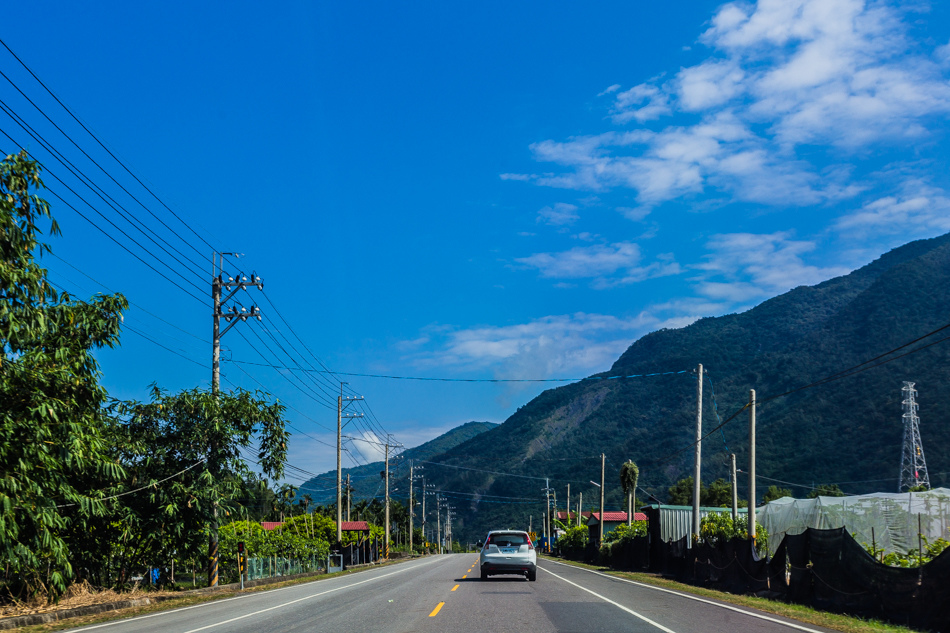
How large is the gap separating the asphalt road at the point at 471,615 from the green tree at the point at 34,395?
3037mm

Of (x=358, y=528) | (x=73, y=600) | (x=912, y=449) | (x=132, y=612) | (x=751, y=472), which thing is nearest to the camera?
(x=132, y=612)

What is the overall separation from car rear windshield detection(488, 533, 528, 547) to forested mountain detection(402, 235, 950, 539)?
37.6m

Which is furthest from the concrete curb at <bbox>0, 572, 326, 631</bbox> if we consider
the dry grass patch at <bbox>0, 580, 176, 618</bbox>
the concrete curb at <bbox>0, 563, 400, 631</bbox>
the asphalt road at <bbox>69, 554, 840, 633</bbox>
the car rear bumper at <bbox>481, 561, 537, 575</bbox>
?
the car rear bumper at <bbox>481, 561, 537, 575</bbox>

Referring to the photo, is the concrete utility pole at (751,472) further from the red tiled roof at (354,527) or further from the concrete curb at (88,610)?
the red tiled roof at (354,527)

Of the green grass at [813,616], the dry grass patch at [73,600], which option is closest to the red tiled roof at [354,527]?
the dry grass patch at [73,600]

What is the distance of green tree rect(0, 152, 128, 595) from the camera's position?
15031mm

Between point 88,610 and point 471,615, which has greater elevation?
point 471,615

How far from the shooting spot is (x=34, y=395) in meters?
15.4

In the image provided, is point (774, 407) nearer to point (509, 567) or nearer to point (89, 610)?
point (509, 567)

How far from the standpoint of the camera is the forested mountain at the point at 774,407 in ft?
322

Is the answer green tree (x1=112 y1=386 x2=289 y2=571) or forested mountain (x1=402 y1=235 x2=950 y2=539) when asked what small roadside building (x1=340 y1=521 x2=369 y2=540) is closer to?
forested mountain (x1=402 y1=235 x2=950 y2=539)

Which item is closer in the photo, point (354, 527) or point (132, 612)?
point (132, 612)

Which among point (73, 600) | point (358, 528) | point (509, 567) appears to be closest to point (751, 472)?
point (509, 567)

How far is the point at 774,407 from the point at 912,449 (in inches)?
2530
